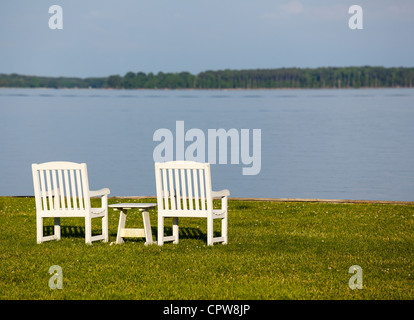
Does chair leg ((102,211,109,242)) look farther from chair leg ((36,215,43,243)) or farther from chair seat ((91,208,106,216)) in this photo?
chair leg ((36,215,43,243))

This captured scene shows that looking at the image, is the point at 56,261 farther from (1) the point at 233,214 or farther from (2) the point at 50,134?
(2) the point at 50,134

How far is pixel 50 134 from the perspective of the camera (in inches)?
2245

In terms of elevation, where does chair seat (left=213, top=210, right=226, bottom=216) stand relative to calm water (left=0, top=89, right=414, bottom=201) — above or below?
above

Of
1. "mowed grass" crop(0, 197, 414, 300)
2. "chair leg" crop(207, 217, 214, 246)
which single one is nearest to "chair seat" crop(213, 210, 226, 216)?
A: "chair leg" crop(207, 217, 214, 246)

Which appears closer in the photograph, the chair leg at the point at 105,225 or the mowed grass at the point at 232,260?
the mowed grass at the point at 232,260

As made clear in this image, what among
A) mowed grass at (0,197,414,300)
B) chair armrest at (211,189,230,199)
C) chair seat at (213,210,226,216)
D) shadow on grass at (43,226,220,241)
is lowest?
shadow on grass at (43,226,220,241)

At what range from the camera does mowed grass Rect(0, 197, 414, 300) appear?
8453mm

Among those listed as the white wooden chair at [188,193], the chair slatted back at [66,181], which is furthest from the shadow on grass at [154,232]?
the chair slatted back at [66,181]

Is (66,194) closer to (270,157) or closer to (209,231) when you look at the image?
(209,231)

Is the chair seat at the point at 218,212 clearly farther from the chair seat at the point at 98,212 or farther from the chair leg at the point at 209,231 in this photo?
the chair seat at the point at 98,212

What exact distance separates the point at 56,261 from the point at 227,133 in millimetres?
47125

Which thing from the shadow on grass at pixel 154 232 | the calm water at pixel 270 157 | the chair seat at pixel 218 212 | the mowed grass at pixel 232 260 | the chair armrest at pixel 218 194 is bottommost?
the calm water at pixel 270 157

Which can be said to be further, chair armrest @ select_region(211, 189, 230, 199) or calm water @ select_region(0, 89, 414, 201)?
calm water @ select_region(0, 89, 414, 201)

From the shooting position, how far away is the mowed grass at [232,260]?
845cm
